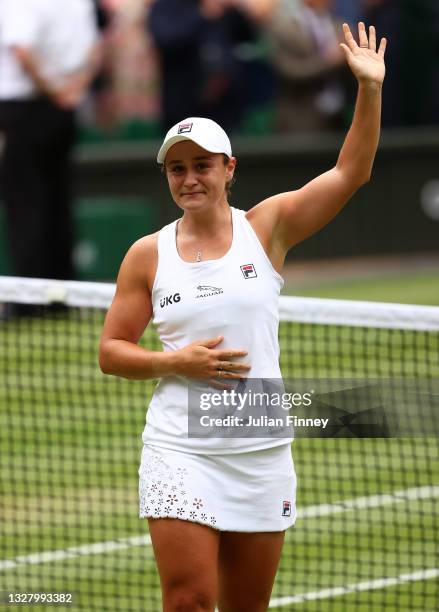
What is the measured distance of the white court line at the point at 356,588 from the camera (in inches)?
273

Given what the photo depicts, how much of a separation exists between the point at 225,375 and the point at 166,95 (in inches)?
461

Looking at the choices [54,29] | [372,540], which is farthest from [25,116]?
[372,540]

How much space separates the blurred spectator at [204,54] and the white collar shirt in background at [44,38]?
2.49 meters

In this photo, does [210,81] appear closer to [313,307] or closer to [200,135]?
[313,307]

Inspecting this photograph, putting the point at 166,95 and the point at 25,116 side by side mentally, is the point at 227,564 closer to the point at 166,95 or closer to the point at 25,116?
the point at 25,116

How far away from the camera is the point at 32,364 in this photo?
1113 cm

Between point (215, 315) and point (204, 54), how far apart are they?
1198 centimetres

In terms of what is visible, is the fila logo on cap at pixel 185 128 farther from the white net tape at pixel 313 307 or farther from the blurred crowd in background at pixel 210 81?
the blurred crowd in background at pixel 210 81

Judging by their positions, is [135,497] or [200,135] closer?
[200,135]

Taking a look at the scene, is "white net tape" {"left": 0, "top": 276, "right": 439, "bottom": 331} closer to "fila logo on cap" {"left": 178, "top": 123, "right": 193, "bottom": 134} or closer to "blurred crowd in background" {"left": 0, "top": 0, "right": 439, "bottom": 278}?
"fila logo on cap" {"left": 178, "top": 123, "right": 193, "bottom": 134}

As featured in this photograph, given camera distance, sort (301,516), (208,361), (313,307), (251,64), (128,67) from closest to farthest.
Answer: (208,361)
(313,307)
(301,516)
(128,67)
(251,64)

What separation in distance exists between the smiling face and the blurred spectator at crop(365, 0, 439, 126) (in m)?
12.2

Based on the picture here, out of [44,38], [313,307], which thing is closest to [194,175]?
[313,307]

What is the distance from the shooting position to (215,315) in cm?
496
